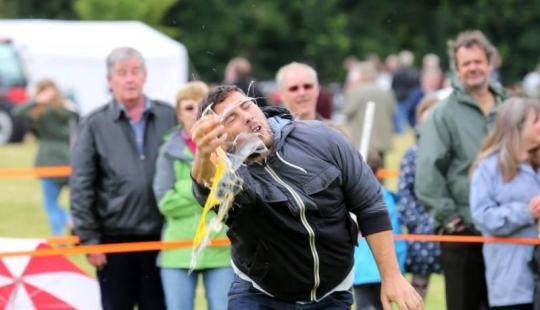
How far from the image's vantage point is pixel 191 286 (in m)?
7.02

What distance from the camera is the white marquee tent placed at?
21781 mm

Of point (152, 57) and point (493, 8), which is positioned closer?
point (152, 57)

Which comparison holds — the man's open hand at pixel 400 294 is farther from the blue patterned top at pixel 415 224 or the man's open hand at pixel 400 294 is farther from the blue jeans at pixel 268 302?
the blue patterned top at pixel 415 224

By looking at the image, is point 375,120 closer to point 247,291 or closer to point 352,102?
point 352,102

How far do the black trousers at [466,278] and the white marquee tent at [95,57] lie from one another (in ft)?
46.3

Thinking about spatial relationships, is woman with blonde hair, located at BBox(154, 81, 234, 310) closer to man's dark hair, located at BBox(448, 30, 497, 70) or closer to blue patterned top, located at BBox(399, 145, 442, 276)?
blue patterned top, located at BBox(399, 145, 442, 276)

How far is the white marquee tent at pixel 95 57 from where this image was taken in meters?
21.8

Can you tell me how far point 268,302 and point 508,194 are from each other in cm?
206

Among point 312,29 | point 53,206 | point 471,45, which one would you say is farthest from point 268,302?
point 312,29

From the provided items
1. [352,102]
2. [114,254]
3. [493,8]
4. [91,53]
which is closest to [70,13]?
[493,8]

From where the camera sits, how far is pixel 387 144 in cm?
1537

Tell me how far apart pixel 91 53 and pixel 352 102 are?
9.28 metres

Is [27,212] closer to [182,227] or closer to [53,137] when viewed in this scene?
[53,137]

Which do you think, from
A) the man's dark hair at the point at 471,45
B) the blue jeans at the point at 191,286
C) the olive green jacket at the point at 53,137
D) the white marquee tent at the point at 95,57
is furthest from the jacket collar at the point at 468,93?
the white marquee tent at the point at 95,57
